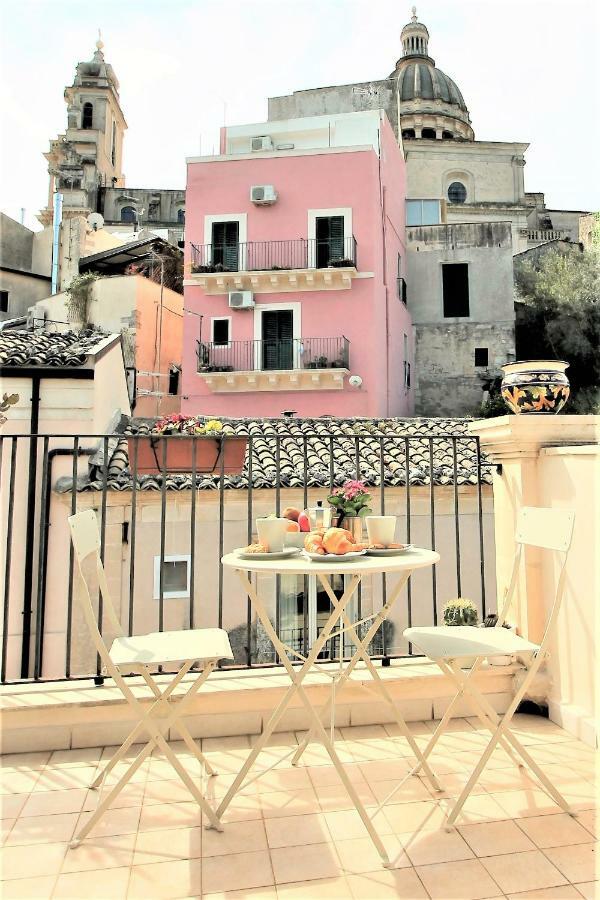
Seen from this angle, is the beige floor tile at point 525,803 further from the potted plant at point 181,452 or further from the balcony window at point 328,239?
the balcony window at point 328,239

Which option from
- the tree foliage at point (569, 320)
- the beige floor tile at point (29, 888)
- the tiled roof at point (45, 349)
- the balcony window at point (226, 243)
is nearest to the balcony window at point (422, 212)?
the tree foliage at point (569, 320)

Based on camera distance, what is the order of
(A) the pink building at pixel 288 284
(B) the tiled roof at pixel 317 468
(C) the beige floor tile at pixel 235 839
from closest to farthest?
1. (C) the beige floor tile at pixel 235 839
2. (B) the tiled roof at pixel 317 468
3. (A) the pink building at pixel 288 284

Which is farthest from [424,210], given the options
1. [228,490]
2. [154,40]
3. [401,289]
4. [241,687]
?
[241,687]

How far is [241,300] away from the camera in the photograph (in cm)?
1653

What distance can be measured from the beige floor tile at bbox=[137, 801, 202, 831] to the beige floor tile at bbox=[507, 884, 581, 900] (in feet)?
3.60

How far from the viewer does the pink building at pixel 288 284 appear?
16250 millimetres

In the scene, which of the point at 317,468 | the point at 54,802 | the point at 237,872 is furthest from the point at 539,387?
the point at 317,468

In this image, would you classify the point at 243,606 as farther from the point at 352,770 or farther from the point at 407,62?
the point at 407,62

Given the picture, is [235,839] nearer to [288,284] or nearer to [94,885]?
[94,885]

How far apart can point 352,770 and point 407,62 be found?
40427 mm

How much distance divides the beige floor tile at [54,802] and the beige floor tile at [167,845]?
357 millimetres

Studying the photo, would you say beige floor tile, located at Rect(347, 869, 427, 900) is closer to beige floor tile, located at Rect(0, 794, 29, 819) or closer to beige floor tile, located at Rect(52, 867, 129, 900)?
beige floor tile, located at Rect(52, 867, 129, 900)

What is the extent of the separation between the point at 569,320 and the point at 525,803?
793 inches

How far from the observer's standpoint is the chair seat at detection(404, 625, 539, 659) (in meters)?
2.27
